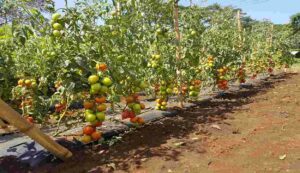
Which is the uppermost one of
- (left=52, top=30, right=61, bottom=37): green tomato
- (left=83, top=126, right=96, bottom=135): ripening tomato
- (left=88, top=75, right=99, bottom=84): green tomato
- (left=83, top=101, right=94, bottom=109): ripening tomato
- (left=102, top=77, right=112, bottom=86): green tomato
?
(left=52, top=30, right=61, bottom=37): green tomato

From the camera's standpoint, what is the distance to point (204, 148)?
13.1 feet

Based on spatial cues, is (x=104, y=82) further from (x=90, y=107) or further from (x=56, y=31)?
(x=56, y=31)

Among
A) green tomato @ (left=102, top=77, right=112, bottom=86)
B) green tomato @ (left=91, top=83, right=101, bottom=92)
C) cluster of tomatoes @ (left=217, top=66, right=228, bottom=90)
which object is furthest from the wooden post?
cluster of tomatoes @ (left=217, top=66, right=228, bottom=90)

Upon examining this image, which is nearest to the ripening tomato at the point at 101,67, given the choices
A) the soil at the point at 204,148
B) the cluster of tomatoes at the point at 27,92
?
the soil at the point at 204,148

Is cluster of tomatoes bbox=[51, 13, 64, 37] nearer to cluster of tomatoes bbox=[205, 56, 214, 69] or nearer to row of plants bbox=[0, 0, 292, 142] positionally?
row of plants bbox=[0, 0, 292, 142]

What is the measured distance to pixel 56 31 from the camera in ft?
12.5

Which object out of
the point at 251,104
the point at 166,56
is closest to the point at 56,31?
the point at 166,56

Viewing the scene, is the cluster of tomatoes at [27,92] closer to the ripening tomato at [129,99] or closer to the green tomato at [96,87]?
the ripening tomato at [129,99]

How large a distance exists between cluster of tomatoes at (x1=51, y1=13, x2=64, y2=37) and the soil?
4.38 feet

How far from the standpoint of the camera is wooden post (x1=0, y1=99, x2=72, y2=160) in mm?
3041

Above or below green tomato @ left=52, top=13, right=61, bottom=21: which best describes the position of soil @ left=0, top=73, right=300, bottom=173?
below

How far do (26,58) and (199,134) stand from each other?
3025 millimetres

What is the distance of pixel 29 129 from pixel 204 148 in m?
1.82

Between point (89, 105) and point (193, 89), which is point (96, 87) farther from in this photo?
point (193, 89)
